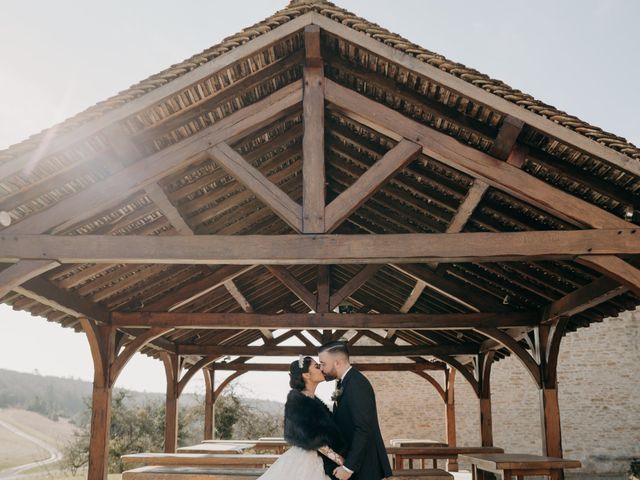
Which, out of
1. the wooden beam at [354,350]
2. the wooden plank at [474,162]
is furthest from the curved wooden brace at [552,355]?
the wooden beam at [354,350]

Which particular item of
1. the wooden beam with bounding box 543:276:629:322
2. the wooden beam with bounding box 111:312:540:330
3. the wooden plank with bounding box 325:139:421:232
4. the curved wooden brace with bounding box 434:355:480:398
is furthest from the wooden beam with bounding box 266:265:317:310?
the curved wooden brace with bounding box 434:355:480:398

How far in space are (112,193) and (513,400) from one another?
48.3 ft

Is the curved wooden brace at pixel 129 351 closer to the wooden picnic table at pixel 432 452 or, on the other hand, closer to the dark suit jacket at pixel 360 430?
the wooden picnic table at pixel 432 452

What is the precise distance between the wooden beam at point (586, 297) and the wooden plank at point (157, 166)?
337cm

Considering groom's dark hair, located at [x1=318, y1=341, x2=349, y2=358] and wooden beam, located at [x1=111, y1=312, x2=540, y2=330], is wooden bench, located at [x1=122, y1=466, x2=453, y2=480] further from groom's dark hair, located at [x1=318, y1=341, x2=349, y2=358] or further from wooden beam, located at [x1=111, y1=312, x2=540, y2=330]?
wooden beam, located at [x1=111, y1=312, x2=540, y2=330]

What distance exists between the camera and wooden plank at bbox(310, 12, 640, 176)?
4.61 meters

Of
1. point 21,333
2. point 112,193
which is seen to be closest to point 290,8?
point 112,193

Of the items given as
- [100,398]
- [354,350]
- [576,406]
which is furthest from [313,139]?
[576,406]

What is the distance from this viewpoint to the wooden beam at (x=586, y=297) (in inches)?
253

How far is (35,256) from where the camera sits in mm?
4996

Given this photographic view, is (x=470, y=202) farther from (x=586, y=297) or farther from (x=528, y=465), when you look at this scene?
(x=528, y=465)

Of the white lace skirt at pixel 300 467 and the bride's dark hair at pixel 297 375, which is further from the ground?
the bride's dark hair at pixel 297 375

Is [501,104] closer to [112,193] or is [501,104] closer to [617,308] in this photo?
[112,193]

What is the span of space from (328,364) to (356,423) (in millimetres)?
431
